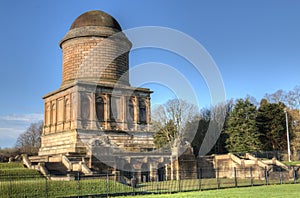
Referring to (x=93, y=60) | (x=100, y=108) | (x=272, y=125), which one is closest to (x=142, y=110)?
(x=100, y=108)

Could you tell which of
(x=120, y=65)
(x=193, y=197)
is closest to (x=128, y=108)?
(x=120, y=65)

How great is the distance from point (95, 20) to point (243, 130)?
23826 mm

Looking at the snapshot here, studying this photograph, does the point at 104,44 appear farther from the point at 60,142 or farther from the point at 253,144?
the point at 253,144

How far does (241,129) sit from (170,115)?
950 centimetres

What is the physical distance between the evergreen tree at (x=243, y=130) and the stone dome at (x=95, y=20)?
68.5 feet

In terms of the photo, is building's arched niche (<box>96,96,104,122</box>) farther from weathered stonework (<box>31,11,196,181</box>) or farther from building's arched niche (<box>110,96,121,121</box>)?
building's arched niche (<box>110,96,121,121</box>)

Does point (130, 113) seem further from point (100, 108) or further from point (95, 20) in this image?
point (95, 20)

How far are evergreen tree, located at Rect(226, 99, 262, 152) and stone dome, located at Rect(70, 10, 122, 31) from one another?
A: 822 inches

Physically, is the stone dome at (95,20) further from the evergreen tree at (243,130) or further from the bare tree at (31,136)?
the bare tree at (31,136)

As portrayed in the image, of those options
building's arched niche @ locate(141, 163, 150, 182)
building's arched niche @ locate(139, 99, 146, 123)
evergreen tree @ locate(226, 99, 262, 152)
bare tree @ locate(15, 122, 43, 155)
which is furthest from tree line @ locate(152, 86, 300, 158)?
bare tree @ locate(15, 122, 43, 155)

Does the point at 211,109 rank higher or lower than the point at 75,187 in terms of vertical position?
higher

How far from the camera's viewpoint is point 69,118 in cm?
3497

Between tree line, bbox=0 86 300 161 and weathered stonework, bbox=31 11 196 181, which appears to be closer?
weathered stonework, bbox=31 11 196 181

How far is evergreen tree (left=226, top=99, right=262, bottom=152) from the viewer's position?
48.2m
